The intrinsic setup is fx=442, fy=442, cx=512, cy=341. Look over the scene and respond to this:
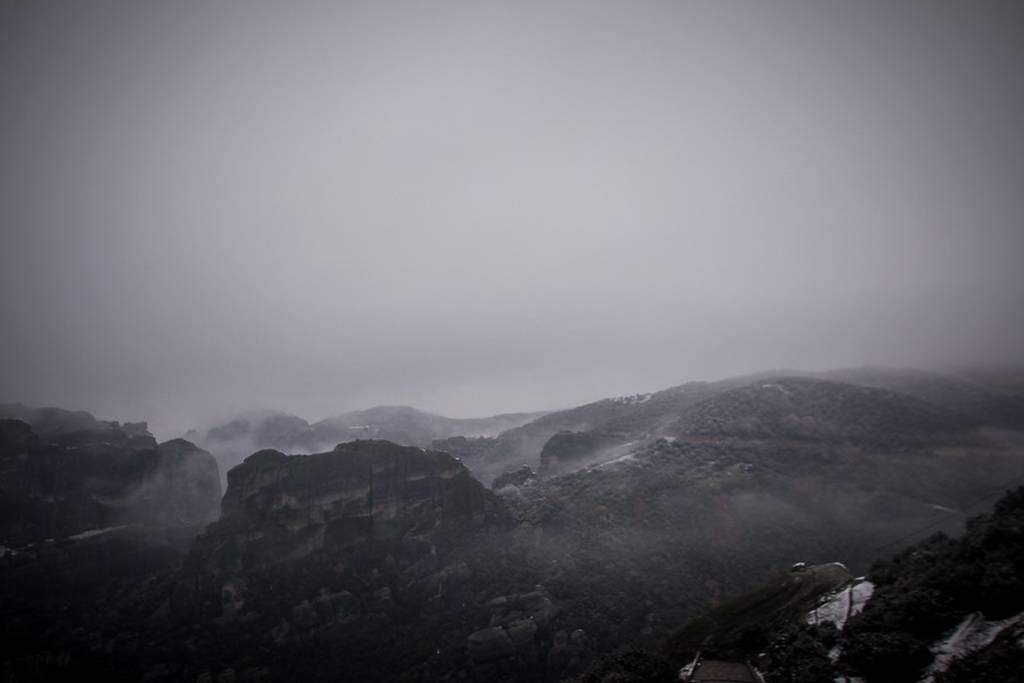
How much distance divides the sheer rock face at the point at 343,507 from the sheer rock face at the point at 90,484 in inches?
2051

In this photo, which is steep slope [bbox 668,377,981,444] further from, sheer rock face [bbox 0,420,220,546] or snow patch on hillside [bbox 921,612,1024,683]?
sheer rock face [bbox 0,420,220,546]

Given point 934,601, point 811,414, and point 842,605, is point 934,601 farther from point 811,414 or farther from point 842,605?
point 811,414

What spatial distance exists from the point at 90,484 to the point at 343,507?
264 ft

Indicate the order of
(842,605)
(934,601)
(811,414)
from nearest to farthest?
(934,601), (842,605), (811,414)

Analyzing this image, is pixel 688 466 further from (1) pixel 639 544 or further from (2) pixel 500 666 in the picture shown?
(2) pixel 500 666

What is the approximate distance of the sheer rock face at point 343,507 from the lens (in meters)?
83.5

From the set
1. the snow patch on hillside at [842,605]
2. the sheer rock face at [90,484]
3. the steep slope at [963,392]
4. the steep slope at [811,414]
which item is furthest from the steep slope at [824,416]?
the sheer rock face at [90,484]

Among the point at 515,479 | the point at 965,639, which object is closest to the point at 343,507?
the point at 515,479

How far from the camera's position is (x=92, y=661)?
58.6 metres

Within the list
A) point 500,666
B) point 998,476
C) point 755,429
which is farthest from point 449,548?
point 998,476

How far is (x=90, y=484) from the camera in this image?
11550 centimetres

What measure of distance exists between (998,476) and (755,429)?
39.4 metres

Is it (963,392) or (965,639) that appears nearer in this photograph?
(965,639)

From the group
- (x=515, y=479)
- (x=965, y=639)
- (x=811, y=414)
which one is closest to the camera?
(x=965, y=639)
